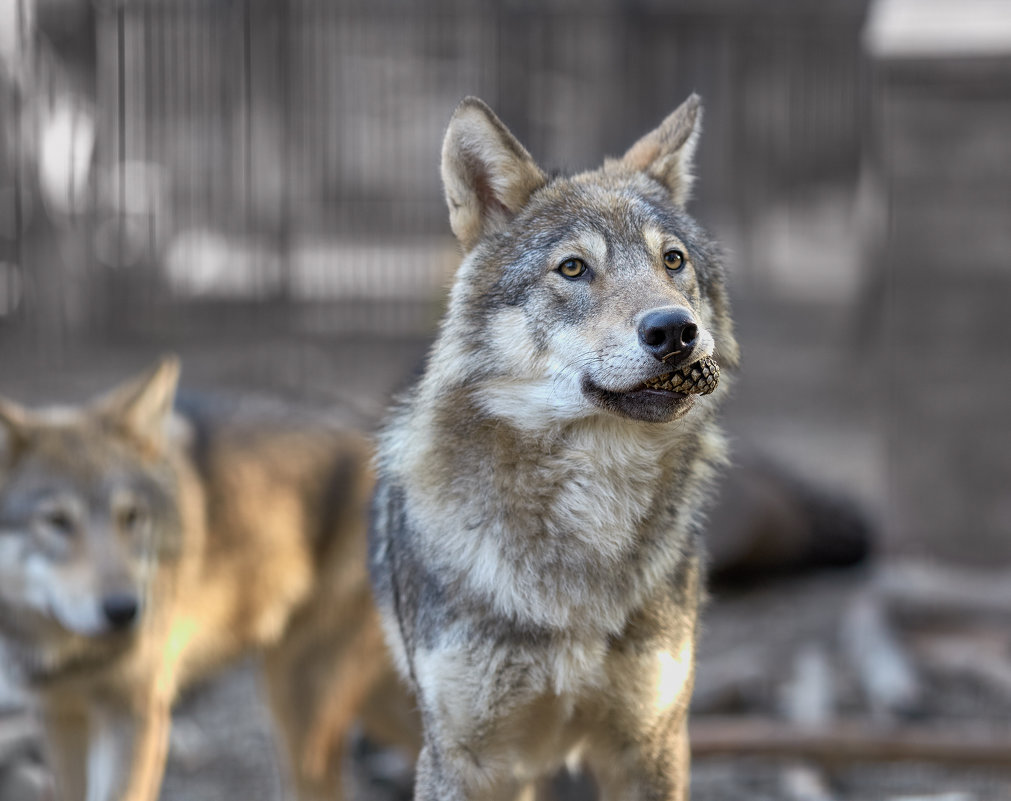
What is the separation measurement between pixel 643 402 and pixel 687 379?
12cm

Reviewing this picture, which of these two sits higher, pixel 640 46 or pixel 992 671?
pixel 640 46

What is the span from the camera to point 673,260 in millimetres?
3305

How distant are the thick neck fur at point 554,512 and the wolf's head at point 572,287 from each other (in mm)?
85

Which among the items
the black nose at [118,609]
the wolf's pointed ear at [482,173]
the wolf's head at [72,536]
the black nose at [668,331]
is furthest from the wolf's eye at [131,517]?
the black nose at [668,331]

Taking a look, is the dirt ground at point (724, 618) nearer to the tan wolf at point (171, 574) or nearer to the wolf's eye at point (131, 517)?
the tan wolf at point (171, 574)

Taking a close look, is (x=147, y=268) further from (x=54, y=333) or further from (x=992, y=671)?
(x=992, y=671)

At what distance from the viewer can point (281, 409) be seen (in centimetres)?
524

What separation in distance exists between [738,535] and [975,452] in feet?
4.81

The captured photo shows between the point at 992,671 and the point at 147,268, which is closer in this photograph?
the point at 992,671

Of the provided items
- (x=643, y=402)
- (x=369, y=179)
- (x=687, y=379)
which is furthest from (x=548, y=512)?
(x=369, y=179)

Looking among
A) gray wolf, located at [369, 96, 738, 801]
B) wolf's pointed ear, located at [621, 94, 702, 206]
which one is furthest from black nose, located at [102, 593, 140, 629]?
wolf's pointed ear, located at [621, 94, 702, 206]

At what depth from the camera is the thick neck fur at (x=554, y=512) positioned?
3170mm

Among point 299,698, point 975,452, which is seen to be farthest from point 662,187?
point 975,452

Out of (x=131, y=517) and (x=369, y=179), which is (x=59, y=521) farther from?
(x=369, y=179)
